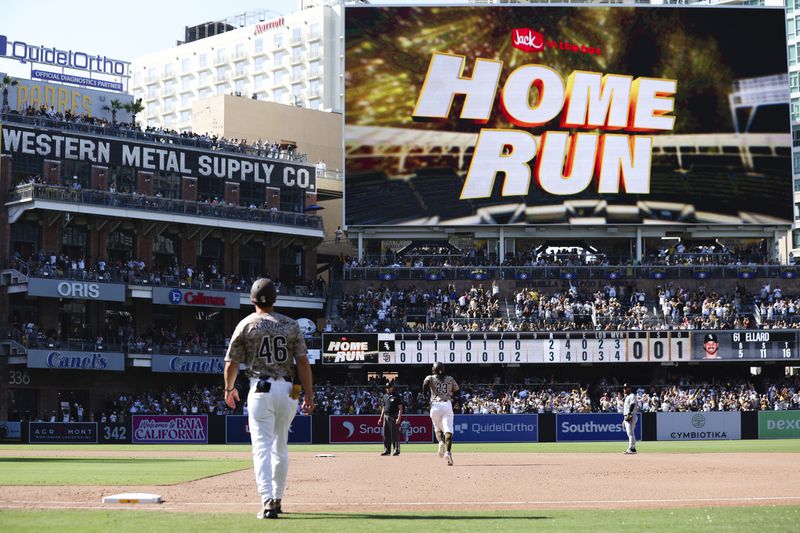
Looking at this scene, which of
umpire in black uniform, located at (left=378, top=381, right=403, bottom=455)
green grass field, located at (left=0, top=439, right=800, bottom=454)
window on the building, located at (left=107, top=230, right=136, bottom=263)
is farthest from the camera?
window on the building, located at (left=107, top=230, right=136, bottom=263)

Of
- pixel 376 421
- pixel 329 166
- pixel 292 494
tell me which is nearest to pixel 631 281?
pixel 376 421

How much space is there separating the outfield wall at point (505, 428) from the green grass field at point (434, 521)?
40901 millimetres

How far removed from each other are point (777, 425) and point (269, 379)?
1850 inches

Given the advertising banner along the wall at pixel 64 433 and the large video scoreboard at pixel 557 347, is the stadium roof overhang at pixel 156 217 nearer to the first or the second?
the large video scoreboard at pixel 557 347

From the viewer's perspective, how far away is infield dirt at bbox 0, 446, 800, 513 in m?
16.2

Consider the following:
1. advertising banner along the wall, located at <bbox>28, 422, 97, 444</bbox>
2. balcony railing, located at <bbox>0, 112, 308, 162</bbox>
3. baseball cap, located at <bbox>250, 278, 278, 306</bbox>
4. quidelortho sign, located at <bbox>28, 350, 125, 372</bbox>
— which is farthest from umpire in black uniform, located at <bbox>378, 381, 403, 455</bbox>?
balcony railing, located at <bbox>0, 112, 308, 162</bbox>

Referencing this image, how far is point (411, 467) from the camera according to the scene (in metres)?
27.1

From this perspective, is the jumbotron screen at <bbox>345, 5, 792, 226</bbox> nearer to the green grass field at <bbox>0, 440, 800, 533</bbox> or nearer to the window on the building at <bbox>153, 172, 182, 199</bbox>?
the window on the building at <bbox>153, 172, 182, 199</bbox>

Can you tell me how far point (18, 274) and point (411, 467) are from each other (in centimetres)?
4494

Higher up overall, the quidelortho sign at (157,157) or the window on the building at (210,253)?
the quidelortho sign at (157,157)

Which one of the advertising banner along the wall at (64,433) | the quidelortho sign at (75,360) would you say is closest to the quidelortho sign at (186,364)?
the quidelortho sign at (75,360)

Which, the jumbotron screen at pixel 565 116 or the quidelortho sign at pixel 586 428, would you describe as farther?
the jumbotron screen at pixel 565 116

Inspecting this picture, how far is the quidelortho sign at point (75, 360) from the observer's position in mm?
66062

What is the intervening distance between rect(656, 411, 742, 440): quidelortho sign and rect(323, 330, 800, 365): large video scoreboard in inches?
426
